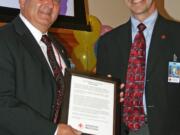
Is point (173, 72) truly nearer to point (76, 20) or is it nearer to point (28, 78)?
point (28, 78)

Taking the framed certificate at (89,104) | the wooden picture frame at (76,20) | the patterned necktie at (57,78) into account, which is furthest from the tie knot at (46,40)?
the wooden picture frame at (76,20)

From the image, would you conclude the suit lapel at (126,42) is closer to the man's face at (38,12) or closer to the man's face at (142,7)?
the man's face at (142,7)

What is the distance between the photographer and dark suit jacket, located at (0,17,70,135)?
81.8 inches

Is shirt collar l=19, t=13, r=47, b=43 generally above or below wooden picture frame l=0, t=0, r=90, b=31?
below

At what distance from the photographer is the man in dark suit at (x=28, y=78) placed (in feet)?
6.83

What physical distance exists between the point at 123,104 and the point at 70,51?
67.6 inches

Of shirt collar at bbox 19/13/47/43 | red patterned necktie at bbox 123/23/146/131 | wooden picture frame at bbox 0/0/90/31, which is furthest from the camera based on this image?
wooden picture frame at bbox 0/0/90/31

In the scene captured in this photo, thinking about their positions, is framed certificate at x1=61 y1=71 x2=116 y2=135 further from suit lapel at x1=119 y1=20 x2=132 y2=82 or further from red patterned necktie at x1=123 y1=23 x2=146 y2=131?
suit lapel at x1=119 y1=20 x2=132 y2=82

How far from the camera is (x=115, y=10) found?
5137 mm

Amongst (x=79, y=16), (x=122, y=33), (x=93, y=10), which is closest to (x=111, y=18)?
(x=93, y=10)

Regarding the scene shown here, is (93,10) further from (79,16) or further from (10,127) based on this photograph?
(10,127)

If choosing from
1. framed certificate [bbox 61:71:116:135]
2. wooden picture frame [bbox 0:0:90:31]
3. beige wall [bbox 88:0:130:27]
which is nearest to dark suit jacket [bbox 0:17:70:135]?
framed certificate [bbox 61:71:116:135]

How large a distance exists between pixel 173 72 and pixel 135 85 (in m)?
0.27

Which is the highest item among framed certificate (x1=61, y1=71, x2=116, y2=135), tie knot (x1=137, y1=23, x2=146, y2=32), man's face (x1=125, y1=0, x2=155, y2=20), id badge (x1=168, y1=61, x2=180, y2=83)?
man's face (x1=125, y1=0, x2=155, y2=20)
